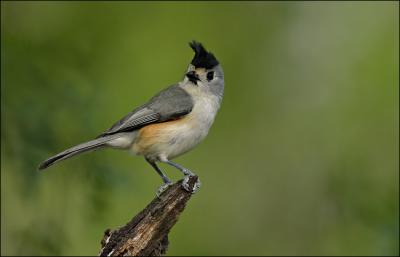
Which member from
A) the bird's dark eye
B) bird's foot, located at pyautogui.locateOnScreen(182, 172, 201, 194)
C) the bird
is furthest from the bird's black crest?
bird's foot, located at pyautogui.locateOnScreen(182, 172, 201, 194)

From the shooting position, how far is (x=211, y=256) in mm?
9781

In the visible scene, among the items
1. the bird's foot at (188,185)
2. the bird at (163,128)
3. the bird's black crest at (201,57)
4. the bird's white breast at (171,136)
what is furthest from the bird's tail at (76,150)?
the bird's black crest at (201,57)

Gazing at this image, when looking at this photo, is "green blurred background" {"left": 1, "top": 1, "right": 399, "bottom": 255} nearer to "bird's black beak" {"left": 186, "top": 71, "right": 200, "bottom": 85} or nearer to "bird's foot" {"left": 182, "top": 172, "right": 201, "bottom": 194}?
"bird's black beak" {"left": 186, "top": 71, "right": 200, "bottom": 85}

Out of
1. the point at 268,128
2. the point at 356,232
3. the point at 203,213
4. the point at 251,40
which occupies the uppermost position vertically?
the point at 251,40

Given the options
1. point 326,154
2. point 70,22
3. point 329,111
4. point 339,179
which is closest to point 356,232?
point 339,179

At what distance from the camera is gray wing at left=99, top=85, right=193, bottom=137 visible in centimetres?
614

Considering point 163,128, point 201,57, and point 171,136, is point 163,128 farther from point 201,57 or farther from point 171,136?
point 201,57

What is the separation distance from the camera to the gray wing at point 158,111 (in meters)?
6.14

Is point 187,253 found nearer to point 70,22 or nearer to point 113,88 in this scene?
point 113,88

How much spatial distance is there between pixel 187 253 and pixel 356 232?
213cm

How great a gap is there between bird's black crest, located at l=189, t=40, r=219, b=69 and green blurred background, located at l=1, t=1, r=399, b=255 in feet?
3.85

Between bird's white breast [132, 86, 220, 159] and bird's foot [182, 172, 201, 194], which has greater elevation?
bird's white breast [132, 86, 220, 159]

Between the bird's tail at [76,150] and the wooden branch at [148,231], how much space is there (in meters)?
0.92

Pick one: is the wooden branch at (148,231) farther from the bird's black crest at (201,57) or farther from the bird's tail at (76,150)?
the bird's black crest at (201,57)
